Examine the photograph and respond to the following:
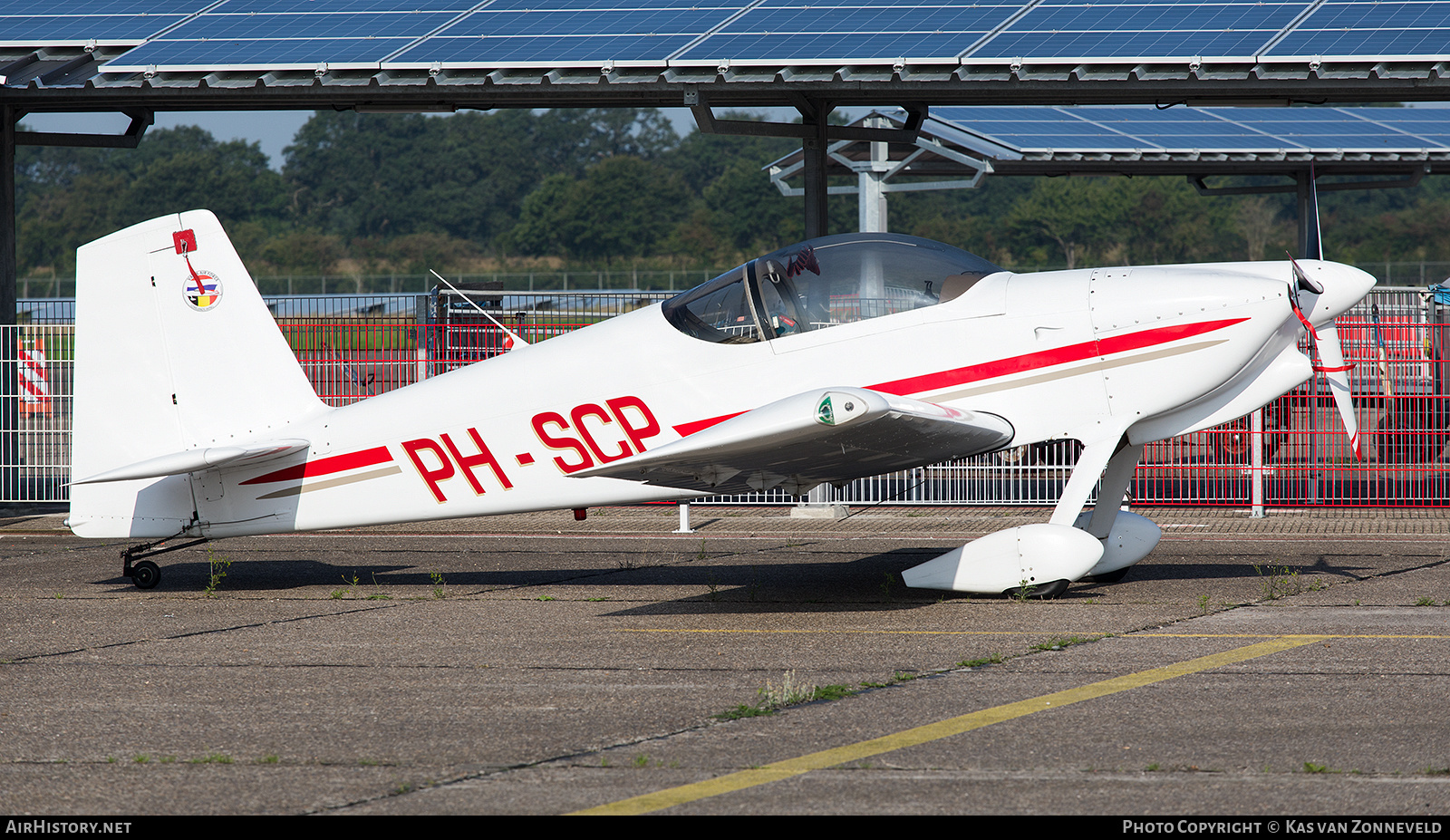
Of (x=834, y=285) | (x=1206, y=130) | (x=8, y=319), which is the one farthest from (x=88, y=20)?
(x=1206, y=130)

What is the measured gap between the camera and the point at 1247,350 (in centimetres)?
762

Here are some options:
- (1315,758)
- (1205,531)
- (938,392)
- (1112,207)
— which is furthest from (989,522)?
(1112,207)

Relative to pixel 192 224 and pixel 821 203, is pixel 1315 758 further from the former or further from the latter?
pixel 821 203

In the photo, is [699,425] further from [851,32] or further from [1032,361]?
[851,32]

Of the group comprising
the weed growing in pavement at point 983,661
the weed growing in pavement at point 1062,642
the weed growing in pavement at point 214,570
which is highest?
the weed growing in pavement at point 214,570

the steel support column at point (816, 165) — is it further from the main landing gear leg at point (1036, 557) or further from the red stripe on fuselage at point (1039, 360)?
the main landing gear leg at point (1036, 557)

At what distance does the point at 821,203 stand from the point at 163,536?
6517 mm

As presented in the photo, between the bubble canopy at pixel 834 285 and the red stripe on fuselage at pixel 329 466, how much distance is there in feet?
6.75

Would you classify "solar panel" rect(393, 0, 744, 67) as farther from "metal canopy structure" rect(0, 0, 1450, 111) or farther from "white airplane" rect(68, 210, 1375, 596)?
"white airplane" rect(68, 210, 1375, 596)

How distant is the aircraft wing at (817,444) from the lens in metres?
6.74

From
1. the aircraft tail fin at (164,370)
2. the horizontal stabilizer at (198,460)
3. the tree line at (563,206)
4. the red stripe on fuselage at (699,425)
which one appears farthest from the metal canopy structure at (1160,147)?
the tree line at (563,206)

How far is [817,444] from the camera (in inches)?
281

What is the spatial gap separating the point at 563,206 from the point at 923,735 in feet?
245

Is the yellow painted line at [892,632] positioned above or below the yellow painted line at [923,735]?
above
